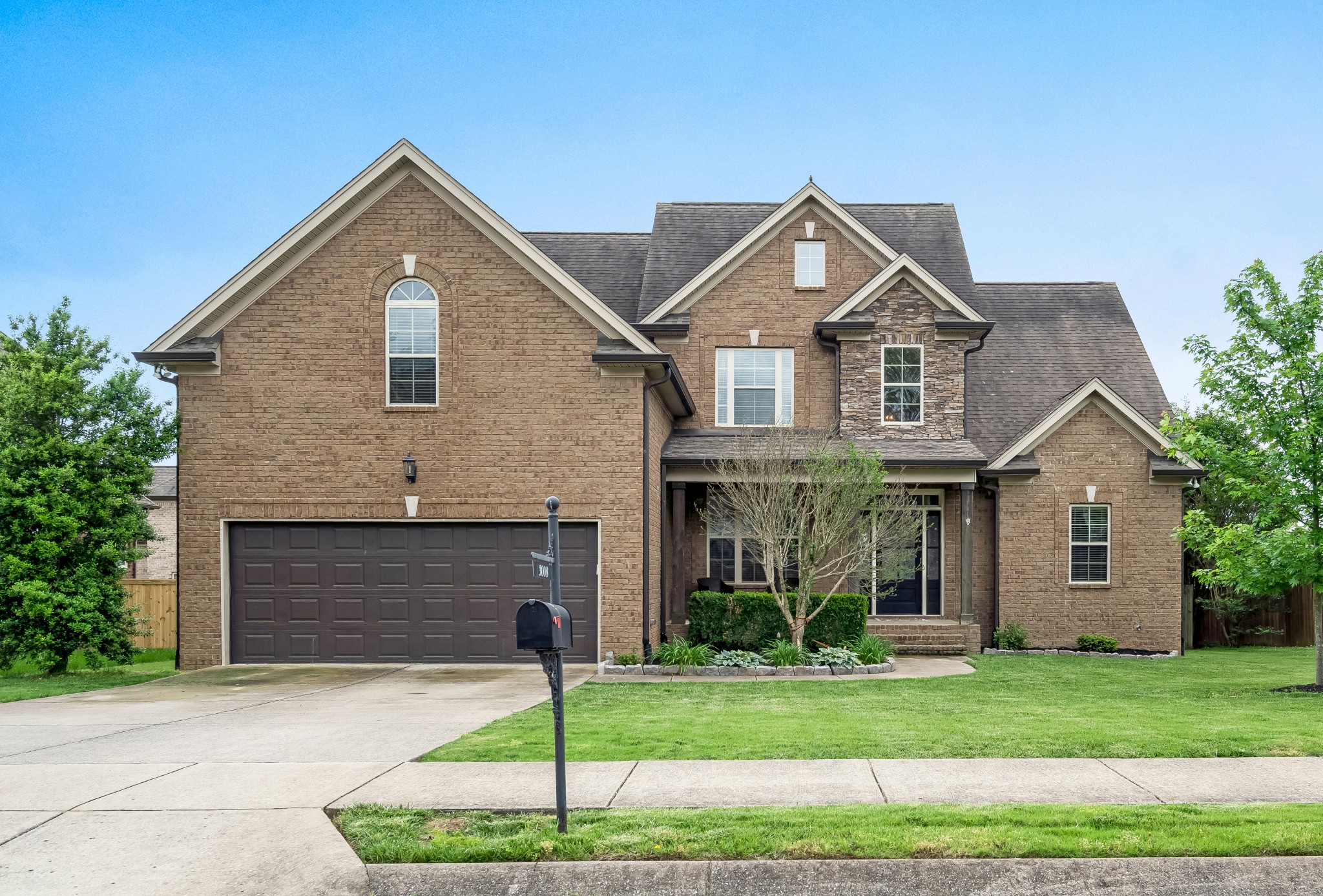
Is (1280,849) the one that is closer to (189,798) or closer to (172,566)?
(189,798)

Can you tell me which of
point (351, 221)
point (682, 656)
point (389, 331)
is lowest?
point (682, 656)

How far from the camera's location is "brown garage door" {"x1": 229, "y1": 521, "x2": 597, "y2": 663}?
16203 millimetres

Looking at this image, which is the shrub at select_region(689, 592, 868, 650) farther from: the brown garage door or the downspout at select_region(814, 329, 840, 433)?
the downspout at select_region(814, 329, 840, 433)

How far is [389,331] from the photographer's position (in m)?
16.3

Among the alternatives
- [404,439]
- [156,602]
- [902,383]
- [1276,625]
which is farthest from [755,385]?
[1276,625]

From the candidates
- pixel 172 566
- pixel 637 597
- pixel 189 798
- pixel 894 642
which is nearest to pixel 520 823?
pixel 189 798

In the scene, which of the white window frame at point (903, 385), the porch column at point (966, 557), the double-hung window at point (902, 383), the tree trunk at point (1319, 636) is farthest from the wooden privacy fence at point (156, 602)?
the tree trunk at point (1319, 636)

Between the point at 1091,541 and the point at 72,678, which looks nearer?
the point at 72,678

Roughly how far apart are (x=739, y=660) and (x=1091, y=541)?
29.8 ft

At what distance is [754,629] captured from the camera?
16.7m

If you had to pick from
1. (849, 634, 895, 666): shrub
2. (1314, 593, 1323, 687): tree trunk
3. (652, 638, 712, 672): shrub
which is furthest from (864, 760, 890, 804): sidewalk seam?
(1314, 593, 1323, 687): tree trunk

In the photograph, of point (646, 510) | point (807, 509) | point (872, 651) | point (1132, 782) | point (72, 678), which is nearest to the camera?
point (1132, 782)

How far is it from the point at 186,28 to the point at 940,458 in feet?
58.8

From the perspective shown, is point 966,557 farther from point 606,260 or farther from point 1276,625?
point 1276,625
